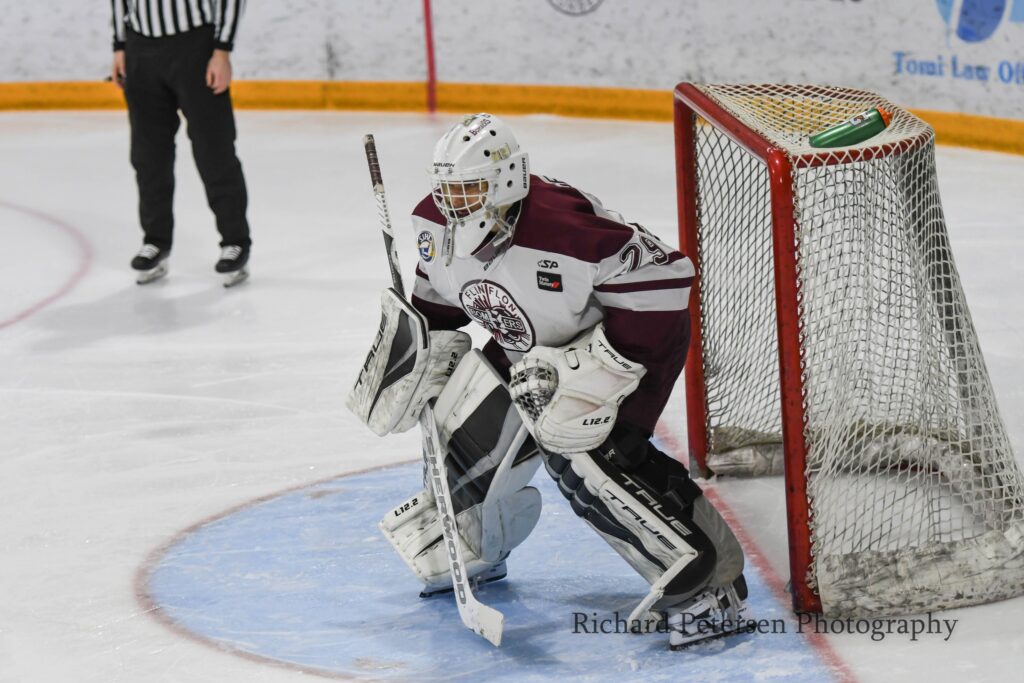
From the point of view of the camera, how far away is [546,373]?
232 cm

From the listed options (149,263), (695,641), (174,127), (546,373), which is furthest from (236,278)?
(695,641)

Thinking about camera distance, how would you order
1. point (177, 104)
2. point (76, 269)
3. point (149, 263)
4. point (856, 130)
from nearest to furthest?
point (856, 130) → point (177, 104) → point (149, 263) → point (76, 269)

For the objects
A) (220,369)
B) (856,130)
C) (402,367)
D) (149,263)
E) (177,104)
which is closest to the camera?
(856,130)

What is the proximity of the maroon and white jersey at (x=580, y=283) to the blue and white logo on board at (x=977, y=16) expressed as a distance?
370 cm

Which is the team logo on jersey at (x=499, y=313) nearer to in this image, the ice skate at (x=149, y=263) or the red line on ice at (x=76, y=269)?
the red line on ice at (x=76, y=269)

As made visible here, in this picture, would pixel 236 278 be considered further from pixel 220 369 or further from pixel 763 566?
pixel 763 566

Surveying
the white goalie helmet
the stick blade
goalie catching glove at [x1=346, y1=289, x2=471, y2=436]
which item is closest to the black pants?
goalie catching glove at [x1=346, y1=289, x2=471, y2=436]

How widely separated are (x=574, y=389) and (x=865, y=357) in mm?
703

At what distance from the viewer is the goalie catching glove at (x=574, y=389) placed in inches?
90.0

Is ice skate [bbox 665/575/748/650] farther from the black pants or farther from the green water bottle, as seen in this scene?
the black pants

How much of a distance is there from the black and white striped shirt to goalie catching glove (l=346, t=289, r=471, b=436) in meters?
2.37

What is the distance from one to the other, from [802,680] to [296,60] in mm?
5915

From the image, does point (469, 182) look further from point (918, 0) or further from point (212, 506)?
point (918, 0)

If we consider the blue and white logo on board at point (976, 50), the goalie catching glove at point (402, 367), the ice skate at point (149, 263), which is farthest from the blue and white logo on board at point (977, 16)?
the goalie catching glove at point (402, 367)
